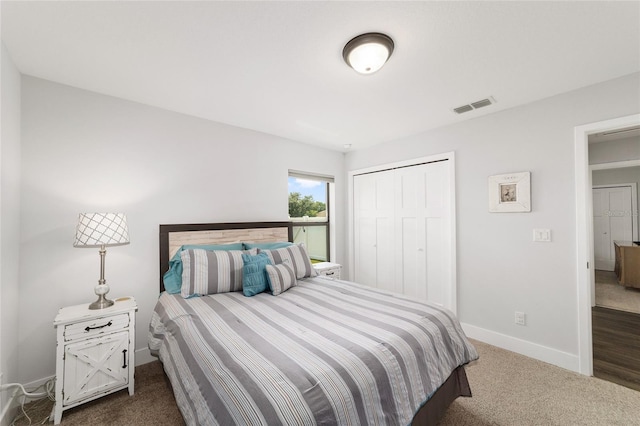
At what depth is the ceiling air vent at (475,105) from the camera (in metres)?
2.53

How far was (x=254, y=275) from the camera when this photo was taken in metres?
2.29

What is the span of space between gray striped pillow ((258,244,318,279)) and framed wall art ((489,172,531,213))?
2.10m

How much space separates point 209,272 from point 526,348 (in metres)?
3.14

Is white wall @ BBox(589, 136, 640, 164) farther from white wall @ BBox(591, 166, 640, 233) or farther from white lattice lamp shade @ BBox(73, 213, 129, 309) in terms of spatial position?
white lattice lamp shade @ BBox(73, 213, 129, 309)

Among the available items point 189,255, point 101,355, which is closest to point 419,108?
point 189,255

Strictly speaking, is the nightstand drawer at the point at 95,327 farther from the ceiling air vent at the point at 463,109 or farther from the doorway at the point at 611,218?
the doorway at the point at 611,218

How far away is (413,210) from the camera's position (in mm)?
3541

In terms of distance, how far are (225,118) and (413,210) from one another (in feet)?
8.62

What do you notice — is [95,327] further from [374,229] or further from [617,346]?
[617,346]

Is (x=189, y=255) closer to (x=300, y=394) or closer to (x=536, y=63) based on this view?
(x=300, y=394)

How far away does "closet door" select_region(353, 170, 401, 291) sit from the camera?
12.5ft

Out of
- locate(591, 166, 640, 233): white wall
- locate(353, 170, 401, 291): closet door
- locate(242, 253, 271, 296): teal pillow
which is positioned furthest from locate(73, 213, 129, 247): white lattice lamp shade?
locate(591, 166, 640, 233): white wall

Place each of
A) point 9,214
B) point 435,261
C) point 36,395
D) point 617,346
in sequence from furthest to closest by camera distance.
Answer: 1. point 435,261
2. point 617,346
3. point 36,395
4. point 9,214

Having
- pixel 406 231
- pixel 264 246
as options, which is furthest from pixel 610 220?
pixel 264 246
